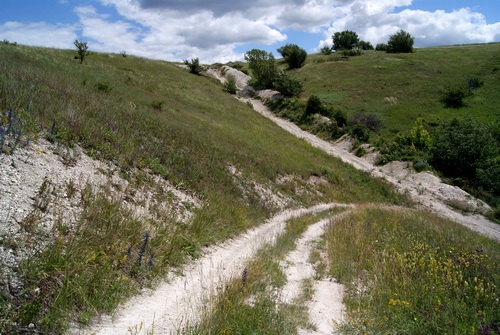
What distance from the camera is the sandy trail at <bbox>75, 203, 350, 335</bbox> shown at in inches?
186

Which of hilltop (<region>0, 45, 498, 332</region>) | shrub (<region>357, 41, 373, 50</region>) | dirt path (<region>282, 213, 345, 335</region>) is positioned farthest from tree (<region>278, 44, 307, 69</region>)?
dirt path (<region>282, 213, 345, 335</region>)

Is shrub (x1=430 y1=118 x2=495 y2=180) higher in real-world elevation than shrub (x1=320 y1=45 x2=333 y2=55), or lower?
lower

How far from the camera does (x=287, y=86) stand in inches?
2357

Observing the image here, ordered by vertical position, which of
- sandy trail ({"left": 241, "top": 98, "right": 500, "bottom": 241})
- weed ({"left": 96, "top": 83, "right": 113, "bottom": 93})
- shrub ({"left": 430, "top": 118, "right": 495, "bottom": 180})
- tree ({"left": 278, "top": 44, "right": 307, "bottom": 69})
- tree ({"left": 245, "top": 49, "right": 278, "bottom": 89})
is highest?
tree ({"left": 278, "top": 44, "right": 307, "bottom": 69})

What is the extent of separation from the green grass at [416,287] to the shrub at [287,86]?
51.5 metres

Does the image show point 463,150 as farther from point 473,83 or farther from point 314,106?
point 473,83

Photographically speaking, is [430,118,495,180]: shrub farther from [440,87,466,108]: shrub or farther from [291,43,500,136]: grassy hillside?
[440,87,466,108]: shrub

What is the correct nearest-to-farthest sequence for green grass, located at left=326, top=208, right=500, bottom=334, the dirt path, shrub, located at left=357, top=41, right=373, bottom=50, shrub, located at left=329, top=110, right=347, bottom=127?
1. green grass, located at left=326, top=208, right=500, bottom=334
2. the dirt path
3. shrub, located at left=329, top=110, right=347, bottom=127
4. shrub, located at left=357, top=41, right=373, bottom=50

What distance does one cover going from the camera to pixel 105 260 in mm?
5867

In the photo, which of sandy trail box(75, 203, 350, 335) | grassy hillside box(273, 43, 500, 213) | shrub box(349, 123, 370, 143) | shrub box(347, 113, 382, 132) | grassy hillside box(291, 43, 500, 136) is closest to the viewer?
sandy trail box(75, 203, 350, 335)

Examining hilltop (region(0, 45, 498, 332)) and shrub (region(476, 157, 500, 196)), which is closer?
hilltop (region(0, 45, 498, 332))

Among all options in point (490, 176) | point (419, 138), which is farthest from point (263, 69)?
point (490, 176)

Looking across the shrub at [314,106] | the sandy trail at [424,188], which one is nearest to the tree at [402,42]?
the shrub at [314,106]

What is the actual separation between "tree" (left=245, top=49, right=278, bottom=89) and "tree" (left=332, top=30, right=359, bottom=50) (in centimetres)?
4504
